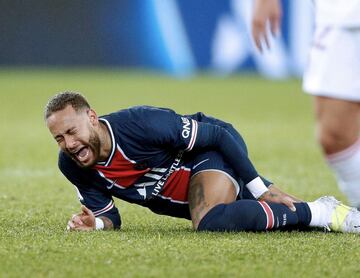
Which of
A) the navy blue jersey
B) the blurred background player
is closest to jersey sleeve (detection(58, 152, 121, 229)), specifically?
the navy blue jersey

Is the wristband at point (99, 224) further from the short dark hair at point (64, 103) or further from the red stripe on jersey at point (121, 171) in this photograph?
the short dark hair at point (64, 103)

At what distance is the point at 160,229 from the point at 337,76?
184 cm

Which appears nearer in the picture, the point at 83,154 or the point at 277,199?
the point at 83,154

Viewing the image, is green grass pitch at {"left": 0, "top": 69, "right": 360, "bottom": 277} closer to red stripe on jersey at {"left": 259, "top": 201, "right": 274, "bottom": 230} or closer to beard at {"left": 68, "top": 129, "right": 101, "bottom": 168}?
red stripe on jersey at {"left": 259, "top": 201, "right": 274, "bottom": 230}

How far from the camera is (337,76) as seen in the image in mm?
3914

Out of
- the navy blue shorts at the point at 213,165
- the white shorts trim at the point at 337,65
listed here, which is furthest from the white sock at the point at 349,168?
the navy blue shorts at the point at 213,165

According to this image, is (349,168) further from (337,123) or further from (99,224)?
(99,224)

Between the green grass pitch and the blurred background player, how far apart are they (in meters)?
0.49

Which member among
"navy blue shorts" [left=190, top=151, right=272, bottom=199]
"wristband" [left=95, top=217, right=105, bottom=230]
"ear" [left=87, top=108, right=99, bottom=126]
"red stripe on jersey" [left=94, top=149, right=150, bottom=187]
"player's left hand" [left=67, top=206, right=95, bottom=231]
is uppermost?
"ear" [left=87, top=108, right=99, bottom=126]

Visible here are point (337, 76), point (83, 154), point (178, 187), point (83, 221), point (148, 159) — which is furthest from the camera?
point (178, 187)

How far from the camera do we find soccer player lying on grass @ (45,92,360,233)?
509 centimetres

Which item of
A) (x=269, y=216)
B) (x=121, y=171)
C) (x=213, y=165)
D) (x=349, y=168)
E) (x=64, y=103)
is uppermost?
(x=64, y=103)

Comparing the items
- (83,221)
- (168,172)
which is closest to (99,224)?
(83,221)

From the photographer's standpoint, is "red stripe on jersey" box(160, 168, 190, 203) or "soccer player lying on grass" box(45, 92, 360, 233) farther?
"red stripe on jersey" box(160, 168, 190, 203)
